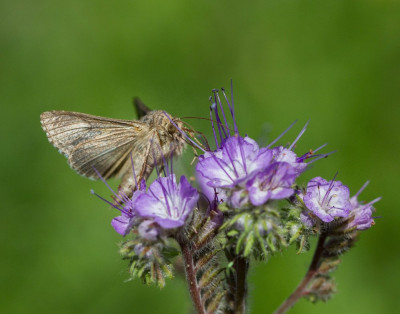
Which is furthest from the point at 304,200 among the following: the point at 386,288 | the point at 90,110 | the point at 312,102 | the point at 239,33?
the point at 239,33

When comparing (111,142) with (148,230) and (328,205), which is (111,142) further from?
(328,205)

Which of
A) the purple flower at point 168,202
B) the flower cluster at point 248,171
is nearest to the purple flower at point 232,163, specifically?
the flower cluster at point 248,171

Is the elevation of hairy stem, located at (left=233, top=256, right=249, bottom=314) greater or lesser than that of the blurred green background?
lesser

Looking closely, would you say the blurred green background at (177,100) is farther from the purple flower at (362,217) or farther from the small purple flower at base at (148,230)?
the small purple flower at base at (148,230)

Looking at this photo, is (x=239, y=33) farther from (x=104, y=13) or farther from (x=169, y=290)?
(x=169, y=290)

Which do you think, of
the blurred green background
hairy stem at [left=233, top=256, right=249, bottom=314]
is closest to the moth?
hairy stem at [left=233, top=256, right=249, bottom=314]

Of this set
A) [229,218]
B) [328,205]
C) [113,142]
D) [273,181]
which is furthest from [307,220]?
[113,142]

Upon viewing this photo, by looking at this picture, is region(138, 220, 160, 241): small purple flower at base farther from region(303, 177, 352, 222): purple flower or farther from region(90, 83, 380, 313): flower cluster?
region(303, 177, 352, 222): purple flower
